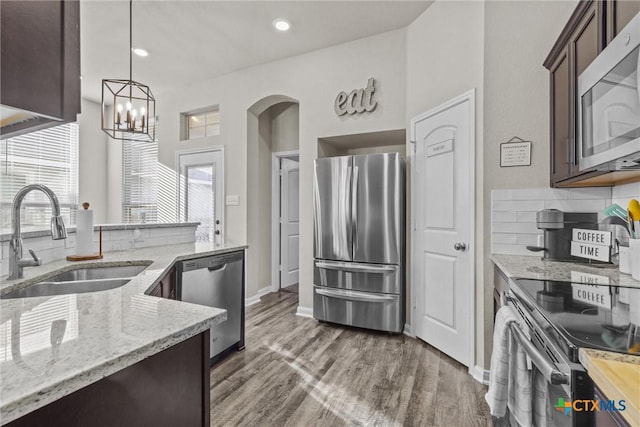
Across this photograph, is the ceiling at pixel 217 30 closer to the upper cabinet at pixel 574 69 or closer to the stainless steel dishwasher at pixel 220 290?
the upper cabinet at pixel 574 69

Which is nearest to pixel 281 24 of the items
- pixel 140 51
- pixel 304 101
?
pixel 304 101

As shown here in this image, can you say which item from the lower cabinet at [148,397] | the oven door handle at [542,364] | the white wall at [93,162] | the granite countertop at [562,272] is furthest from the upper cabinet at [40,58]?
the white wall at [93,162]

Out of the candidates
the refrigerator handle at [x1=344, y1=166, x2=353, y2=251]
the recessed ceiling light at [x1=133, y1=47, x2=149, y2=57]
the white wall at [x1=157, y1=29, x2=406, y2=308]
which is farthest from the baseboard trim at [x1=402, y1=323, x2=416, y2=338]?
the recessed ceiling light at [x1=133, y1=47, x2=149, y2=57]

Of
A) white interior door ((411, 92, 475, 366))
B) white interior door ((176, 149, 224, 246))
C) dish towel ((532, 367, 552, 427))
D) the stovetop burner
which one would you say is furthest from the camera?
white interior door ((176, 149, 224, 246))

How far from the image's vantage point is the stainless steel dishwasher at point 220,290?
2074 millimetres

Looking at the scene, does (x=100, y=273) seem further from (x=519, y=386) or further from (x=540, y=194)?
(x=540, y=194)

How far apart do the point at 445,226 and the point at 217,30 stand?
3.02m

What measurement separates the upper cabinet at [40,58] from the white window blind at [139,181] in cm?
450

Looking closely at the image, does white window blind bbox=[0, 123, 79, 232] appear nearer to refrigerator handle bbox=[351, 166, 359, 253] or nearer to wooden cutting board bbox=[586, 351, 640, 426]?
refrigerator handle bbox=[351, 166, 359, 253]

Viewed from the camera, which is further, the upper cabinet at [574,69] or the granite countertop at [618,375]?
the upper cabinet at [574,69]

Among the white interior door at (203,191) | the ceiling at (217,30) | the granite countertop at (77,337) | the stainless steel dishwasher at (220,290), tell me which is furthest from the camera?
the white interior door at (203,191)

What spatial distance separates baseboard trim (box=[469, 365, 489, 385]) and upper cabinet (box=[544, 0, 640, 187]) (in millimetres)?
1337

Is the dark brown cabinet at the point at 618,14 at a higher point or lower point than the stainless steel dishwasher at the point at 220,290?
higher

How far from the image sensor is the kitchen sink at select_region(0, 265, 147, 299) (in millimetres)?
1336
